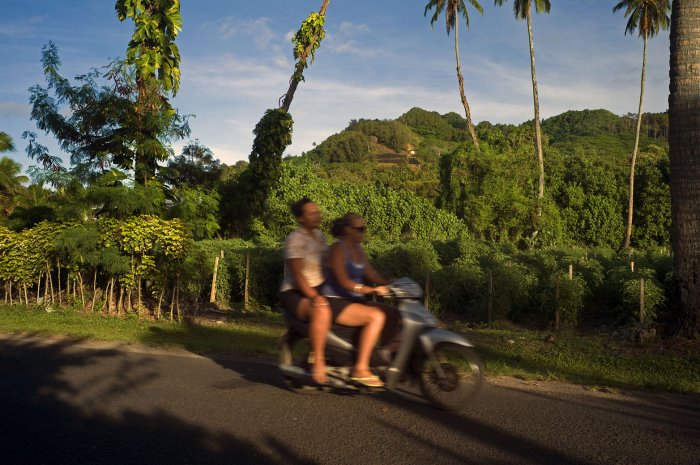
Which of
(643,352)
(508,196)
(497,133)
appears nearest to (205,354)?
(643,352)

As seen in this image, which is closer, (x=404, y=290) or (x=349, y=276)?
(x=404, y=290)

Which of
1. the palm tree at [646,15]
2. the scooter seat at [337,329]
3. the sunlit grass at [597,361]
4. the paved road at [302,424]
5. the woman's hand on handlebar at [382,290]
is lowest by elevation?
the sunlit grass at [597,361]

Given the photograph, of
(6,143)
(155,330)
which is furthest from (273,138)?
(155,330)

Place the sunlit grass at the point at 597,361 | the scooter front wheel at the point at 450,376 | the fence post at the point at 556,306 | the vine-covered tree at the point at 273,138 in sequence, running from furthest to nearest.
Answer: the vine-covered tree at the point at 273,138, the fence post at the point at 556,306, the sunlit grass at the point at 597,361, the scooter front wheel at the point at 450,376

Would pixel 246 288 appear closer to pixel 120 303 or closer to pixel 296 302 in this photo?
pixel 120 303

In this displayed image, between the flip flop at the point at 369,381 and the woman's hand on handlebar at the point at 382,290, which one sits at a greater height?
the woman's hand on handlebar at the point at 382,290

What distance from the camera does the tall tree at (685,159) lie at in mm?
9898

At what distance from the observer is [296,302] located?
598 centimetres

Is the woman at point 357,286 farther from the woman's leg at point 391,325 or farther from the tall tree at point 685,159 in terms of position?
the tall tree at point 685,159

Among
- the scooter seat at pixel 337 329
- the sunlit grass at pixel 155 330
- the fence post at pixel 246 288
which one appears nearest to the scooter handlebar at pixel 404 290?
the scooter seat at pixel 337 329

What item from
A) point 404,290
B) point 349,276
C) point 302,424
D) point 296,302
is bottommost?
point 302,424

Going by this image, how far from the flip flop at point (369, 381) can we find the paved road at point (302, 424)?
0.23 metres

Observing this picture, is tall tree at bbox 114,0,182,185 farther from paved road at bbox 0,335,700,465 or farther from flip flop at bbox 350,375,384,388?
flip flop at bbox 350,375,384,388

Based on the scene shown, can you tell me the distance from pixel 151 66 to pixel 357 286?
12269mm
